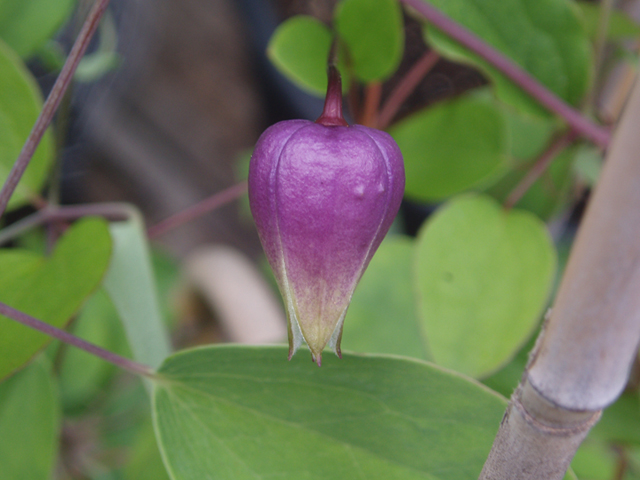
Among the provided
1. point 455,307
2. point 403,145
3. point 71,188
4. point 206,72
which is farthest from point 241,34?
point 455,307

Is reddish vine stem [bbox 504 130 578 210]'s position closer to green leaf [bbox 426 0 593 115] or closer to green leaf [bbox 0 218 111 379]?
green leaf [bbox 426 0 593 115]

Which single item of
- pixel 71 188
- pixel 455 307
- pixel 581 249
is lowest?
pixel 71 188

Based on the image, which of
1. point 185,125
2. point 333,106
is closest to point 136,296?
point 333,106

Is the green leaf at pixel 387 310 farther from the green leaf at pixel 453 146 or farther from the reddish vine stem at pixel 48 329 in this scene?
the reddish vine stem at pixel 48 329

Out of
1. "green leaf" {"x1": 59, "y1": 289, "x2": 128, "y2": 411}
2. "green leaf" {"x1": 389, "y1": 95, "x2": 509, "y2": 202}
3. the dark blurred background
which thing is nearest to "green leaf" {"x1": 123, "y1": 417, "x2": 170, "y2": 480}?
"green leaf" {"x1": 59, "y1": 289, "x2": 128, "y2": 411}

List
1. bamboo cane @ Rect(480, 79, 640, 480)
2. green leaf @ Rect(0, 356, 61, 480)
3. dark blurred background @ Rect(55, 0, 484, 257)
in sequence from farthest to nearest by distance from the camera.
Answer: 1. dark blurred background @ Rect(55, 0, 484, 257)
2. green leaf @ Rect(0, 356, 61, 480)
3. bamboo cane @ Rect(480, 79, 640, 480)

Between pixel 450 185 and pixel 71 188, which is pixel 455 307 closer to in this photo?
pixel 450 185
